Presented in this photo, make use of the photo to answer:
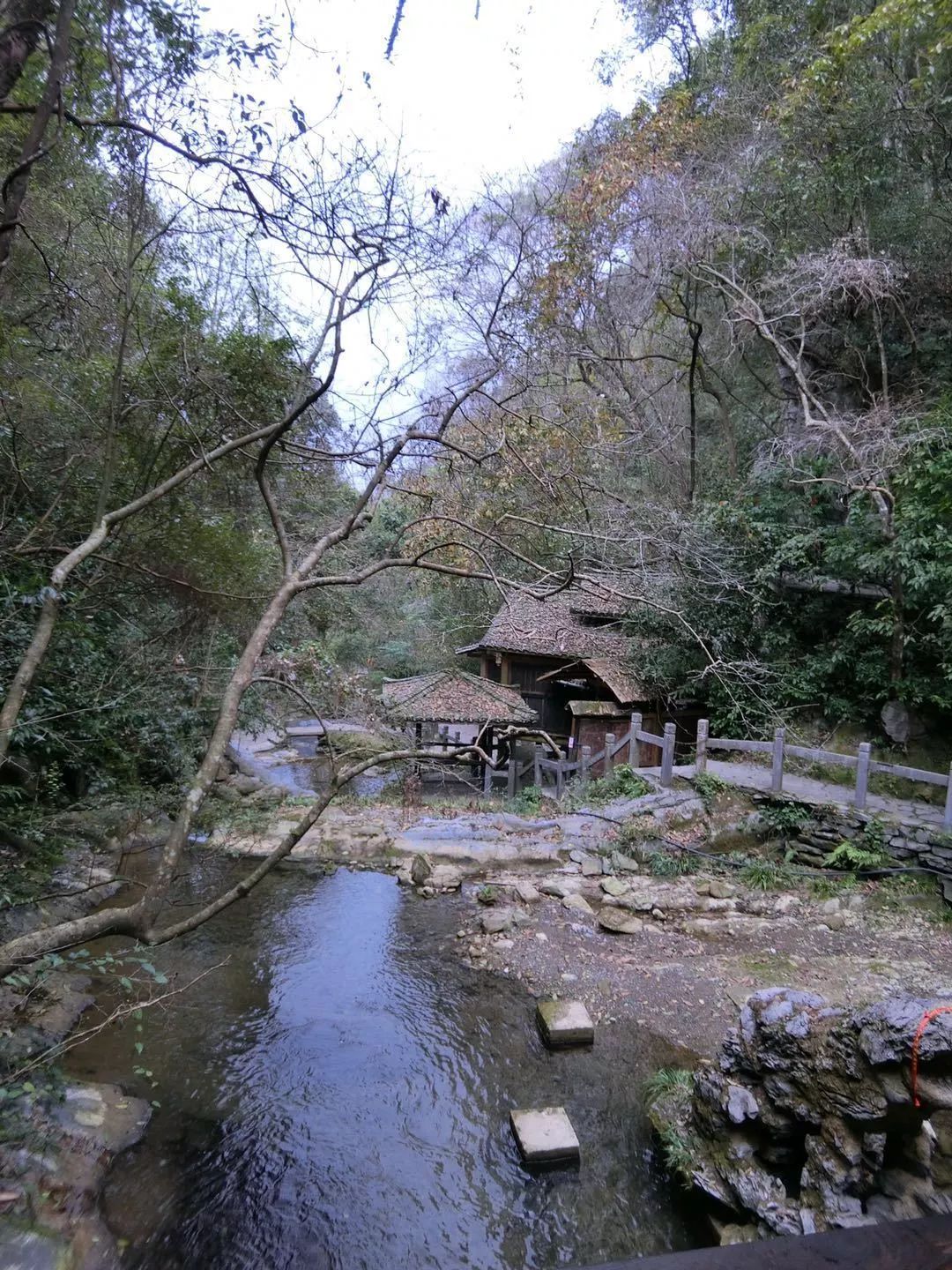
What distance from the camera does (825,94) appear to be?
1078 cm

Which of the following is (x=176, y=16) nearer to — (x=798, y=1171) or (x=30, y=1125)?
(x=30, y=1125)

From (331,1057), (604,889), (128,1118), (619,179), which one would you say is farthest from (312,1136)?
(619,179)

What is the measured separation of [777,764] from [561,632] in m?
5.47

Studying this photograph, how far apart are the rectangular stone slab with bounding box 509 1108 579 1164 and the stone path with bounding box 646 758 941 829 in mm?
5756

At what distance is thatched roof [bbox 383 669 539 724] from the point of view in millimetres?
11836

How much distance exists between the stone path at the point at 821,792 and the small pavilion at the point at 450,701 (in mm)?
2997

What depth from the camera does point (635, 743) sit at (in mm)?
11141

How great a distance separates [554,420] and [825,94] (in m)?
8.56

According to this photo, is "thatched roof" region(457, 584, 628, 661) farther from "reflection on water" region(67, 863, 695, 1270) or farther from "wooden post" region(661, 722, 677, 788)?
"reflection on water" region(67, 863, 695, 1270)

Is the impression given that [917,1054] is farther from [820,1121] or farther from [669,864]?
[669,864]

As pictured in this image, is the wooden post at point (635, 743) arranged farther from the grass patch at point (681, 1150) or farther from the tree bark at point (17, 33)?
the tree bark at point (17, 33)

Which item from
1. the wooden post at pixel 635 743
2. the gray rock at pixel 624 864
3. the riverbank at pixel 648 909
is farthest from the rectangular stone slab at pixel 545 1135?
the wooden post at pixel 635 743

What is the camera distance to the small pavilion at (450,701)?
1181 centimetres

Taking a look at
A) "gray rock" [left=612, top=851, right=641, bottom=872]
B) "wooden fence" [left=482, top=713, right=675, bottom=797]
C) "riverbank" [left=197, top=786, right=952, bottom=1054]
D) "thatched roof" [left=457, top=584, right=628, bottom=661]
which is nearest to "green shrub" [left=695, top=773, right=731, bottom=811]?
"riverbank" [left=197, top=786, right=952, bottom=1054]
